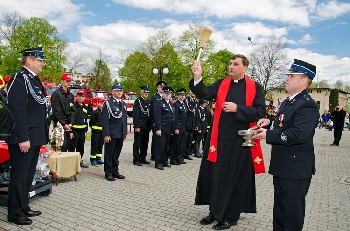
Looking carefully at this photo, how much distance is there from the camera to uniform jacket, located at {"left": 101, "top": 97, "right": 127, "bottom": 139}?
7.25 metres

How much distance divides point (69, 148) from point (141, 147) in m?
2.27

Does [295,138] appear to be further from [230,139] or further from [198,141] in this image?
[198,141]

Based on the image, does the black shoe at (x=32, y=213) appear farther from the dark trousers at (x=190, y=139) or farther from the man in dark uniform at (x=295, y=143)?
the dark trousers at (x=190, y=139)

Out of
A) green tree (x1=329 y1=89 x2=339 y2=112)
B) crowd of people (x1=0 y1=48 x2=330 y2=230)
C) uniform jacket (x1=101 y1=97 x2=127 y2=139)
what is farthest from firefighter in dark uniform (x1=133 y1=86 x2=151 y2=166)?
green tree (x1=329 y1=89 x2=339 y2=112)

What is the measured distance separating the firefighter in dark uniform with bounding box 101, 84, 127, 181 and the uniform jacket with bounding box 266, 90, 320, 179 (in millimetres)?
4488

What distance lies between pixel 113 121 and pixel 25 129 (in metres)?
3.24

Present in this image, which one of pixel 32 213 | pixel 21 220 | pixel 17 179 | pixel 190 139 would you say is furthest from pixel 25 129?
pixel 190 139

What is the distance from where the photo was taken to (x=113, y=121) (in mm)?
7383

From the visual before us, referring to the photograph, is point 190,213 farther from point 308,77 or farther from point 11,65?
point 11,65

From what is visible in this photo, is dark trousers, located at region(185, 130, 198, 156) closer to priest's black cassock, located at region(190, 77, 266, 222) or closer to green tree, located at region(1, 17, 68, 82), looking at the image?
priest's black cassock, located at region(190, 77, 266, 222)

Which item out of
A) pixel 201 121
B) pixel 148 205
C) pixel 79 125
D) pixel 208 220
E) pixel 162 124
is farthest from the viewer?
pixel 201 121

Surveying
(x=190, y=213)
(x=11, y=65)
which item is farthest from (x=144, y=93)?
(x=11, y=65)

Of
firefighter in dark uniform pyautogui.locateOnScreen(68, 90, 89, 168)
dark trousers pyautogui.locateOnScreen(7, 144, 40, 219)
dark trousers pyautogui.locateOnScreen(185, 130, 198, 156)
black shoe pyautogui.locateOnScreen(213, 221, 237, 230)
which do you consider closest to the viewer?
dark trousers pyautogui.locateOnScreen(7, 144, 40, 219)

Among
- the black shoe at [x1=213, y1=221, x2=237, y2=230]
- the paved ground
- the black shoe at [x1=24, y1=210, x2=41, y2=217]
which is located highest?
→ the black shoe at [x1=24, y1=210, x2=41, y2=217]
